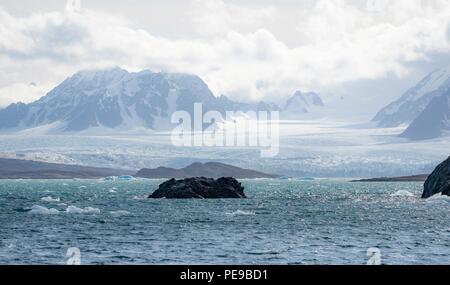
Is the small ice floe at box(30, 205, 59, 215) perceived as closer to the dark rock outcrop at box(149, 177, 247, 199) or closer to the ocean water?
the ocean water

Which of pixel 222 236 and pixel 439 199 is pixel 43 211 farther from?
pixel 439 199

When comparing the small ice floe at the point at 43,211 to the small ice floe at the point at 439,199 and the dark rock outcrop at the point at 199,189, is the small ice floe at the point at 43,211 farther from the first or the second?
the small ice floe at the point at 439,199

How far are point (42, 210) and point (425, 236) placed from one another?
6066 centimetres

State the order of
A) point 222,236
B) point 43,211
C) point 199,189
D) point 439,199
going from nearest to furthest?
point 222,236 < point 43,211 < point 439,199 < point 199,189

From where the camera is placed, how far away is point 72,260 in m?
57.2

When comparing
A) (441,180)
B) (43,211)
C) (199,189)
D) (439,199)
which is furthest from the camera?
(199,189)

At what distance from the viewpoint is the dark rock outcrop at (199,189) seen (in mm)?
176375

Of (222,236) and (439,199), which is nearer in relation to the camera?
(222,236)

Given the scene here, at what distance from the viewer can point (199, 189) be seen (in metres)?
180

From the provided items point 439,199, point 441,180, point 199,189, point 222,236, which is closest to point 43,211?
point 222,236

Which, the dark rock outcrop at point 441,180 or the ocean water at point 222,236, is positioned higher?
the dark rock outcrop at point 441,180

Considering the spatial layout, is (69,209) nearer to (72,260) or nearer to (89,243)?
(89,243)

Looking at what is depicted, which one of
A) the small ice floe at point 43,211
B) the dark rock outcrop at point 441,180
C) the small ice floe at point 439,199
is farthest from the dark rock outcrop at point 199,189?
the small ice floe at point 43,211

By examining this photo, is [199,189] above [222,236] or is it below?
above
